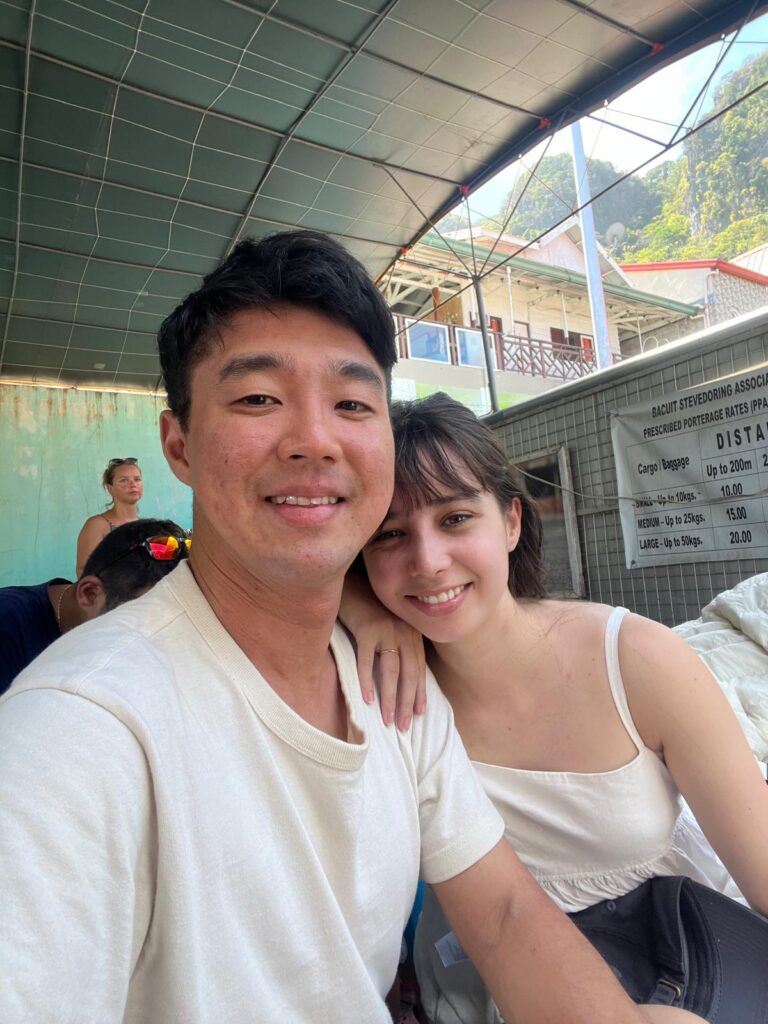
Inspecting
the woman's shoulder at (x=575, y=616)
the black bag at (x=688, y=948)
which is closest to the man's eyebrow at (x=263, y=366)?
the woman's shoulder at (x=575, y=616)

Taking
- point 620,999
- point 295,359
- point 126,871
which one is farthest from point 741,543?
point 126,871

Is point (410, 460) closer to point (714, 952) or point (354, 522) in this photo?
point (354, 522)

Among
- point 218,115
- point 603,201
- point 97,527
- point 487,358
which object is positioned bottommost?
point 97,527

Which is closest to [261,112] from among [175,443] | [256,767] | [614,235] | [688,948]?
[175,443]

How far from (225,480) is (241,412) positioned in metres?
0.11

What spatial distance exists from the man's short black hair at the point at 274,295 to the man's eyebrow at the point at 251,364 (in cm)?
7

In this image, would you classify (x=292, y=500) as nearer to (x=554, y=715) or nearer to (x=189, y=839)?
(x=189, y=839)

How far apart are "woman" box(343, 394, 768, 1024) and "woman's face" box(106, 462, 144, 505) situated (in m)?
3.45

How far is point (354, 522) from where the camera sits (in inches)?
39.1

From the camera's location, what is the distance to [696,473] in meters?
3.47

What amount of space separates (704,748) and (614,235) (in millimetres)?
27576

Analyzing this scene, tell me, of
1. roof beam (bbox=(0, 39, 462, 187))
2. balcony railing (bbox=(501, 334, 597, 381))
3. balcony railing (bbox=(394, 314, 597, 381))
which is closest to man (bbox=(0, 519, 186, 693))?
roof beam (bbox=(0, 39, 462, 187))

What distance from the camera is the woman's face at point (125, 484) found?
440cm

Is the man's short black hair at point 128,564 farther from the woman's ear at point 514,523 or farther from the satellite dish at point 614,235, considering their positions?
the satellite dish at point 614,235
